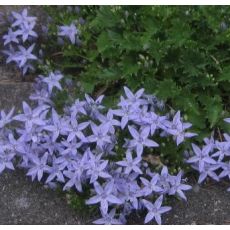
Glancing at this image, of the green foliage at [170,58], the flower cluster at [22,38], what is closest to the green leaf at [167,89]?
the green foliage at [170,58]


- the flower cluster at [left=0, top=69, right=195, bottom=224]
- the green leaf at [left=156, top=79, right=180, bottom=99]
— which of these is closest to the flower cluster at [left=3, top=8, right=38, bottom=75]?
the flower cluster at [left=0, top=69, right=195, bottom=224]

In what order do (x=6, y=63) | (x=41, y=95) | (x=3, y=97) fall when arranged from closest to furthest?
(x=41, y=95) → (x=3, y=97) → (x=6, y=63)

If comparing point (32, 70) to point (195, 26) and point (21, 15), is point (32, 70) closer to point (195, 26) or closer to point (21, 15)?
point (21, 15)

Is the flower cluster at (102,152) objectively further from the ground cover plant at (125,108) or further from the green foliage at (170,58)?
the green foliage at (170,58)

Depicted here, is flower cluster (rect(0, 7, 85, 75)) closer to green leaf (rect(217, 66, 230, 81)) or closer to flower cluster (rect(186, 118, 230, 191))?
green leaf (rect(217, 66, 230, 81))

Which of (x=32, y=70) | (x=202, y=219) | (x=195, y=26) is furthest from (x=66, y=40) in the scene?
(x=202, y=219)

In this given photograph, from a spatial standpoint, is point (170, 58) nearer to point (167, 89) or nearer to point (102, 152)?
point (167, 89)
